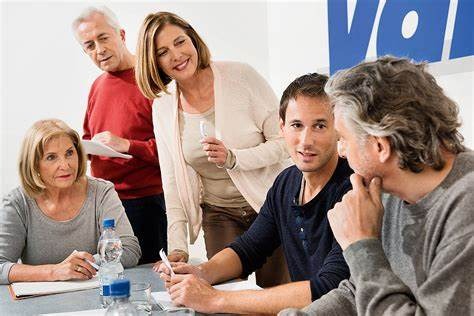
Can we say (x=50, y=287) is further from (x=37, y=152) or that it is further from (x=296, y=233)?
(x=296, y=233)

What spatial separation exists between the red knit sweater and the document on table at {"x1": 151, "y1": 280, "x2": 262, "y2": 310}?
1.27m

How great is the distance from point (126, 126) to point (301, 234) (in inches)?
59.3

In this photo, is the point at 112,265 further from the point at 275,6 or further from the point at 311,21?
the point at 275,6

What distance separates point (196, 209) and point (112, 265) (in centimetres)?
65

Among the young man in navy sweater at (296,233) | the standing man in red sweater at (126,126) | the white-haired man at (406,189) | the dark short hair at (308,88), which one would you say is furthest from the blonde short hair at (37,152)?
the white-haired man at (406,189)

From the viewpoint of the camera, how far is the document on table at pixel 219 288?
5.76 ft

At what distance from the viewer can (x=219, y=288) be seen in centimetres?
191

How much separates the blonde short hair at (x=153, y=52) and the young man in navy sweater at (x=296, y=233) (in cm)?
86

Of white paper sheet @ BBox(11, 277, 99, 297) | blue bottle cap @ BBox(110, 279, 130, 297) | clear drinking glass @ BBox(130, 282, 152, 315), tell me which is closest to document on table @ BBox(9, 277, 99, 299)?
white paper sheet @ BBox(11, 277, 99, 297)

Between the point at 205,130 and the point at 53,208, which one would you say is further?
the point at 205,130

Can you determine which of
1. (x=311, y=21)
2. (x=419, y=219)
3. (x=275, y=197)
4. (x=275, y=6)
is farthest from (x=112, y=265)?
(x=275, y=6)

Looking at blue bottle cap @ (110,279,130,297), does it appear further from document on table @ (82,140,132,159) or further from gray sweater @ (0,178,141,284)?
document on table @ (82,140,132,159)

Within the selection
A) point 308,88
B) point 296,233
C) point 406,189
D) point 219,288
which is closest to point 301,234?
point 296,233

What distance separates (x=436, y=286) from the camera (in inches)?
44.5
